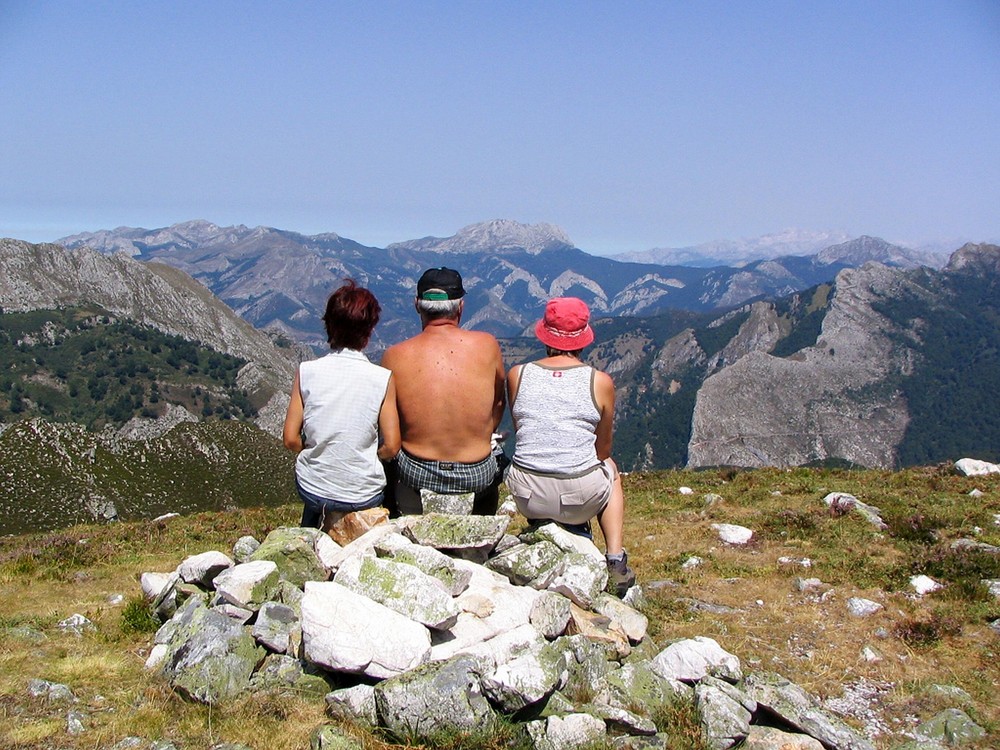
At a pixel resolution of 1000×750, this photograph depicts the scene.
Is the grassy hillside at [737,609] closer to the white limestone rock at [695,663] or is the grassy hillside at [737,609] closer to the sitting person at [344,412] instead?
the white limestone rock at [695,663]

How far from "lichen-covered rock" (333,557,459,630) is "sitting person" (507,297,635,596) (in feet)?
6.84

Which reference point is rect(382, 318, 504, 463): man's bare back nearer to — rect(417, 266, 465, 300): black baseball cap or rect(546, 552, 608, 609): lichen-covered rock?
rect(417, 266, 465, 300): black baseball cap

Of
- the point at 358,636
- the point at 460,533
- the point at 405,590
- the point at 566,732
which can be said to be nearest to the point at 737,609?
the point at 460,533

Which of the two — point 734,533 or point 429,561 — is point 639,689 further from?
point 734,533

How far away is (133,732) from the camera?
560 centimetres

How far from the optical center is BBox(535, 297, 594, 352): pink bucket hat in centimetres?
840

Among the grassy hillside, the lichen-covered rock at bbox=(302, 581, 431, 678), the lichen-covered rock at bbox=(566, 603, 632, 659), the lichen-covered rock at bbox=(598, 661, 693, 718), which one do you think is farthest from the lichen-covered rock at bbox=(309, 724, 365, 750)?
the lichen-covered rock at bbox=(566, 603, 632, 659)

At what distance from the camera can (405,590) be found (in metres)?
6.52

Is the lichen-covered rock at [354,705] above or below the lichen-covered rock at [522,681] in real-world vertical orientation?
below

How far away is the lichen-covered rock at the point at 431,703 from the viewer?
5.42 meters

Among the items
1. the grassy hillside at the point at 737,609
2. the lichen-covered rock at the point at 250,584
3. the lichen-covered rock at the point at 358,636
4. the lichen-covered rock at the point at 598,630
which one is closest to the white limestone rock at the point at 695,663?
the lichen-covered rock at the point at 598,630

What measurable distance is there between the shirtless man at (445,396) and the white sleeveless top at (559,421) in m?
0.46

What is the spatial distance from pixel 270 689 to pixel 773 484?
14572 millimetres

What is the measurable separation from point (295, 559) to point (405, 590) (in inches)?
68.3
